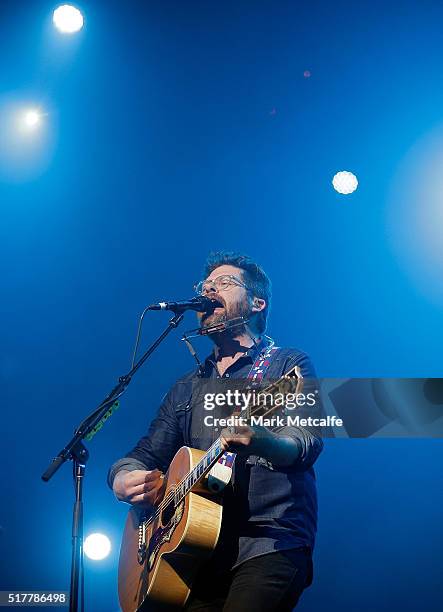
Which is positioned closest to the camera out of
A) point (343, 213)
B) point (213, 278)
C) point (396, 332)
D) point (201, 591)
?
point (201, 591)

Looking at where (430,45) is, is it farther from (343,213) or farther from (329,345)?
(329,345)

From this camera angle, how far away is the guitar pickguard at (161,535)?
8.42 ft

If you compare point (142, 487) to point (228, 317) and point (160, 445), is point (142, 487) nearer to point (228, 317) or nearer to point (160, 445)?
point (160, 445)

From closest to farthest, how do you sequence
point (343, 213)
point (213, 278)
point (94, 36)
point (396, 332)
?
point (213, 278) → point (396, 332) → point (343, 213) → point (94, 36)

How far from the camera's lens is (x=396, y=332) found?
417 centimetres

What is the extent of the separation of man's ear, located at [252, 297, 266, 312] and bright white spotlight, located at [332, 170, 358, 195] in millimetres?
1370

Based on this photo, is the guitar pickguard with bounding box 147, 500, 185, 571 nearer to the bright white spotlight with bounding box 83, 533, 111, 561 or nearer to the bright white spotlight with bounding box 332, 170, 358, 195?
the bright white spotlight with bounding box 83, 533, 111, 561

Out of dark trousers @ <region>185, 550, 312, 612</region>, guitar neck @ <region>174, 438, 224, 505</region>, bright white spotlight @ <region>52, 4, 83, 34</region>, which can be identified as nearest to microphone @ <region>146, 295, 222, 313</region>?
guitar neck @ <region>174, 438, 224, 505</region>

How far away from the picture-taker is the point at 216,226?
15.3 feet

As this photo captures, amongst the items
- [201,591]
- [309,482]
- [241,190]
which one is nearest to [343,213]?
[241,190]

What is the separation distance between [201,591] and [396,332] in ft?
7.31

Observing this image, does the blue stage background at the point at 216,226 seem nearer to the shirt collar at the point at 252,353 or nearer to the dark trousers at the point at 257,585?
the shirt collar at the point at 252,353

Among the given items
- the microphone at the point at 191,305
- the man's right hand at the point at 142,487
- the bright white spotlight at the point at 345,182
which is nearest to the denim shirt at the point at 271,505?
the man's right hand at the point at 142,487

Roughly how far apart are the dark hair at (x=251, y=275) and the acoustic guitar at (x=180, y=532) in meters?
1.08
